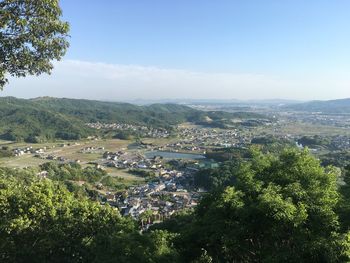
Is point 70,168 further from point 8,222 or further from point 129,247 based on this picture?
point 129,247

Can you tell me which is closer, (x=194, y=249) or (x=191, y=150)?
(x=194, y=249)

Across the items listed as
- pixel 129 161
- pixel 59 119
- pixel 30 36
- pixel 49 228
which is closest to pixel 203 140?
pixel 129 161

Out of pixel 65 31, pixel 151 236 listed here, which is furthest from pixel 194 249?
pixel 65 31

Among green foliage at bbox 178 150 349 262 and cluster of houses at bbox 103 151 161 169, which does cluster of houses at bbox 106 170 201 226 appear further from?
green foliage at bbox 178 150 349 262

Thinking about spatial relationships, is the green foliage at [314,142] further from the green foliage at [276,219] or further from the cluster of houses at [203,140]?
the green foliage at [276,219]

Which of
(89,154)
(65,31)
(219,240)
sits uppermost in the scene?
(65,31)

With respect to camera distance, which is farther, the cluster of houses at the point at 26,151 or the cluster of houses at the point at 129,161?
the cluster of houses at the point at 26,151

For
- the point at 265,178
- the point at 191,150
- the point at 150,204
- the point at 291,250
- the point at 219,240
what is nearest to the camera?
the point at 291,250

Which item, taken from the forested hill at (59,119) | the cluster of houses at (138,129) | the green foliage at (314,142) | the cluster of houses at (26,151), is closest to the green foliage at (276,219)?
the cluster of houses at (26,151)
